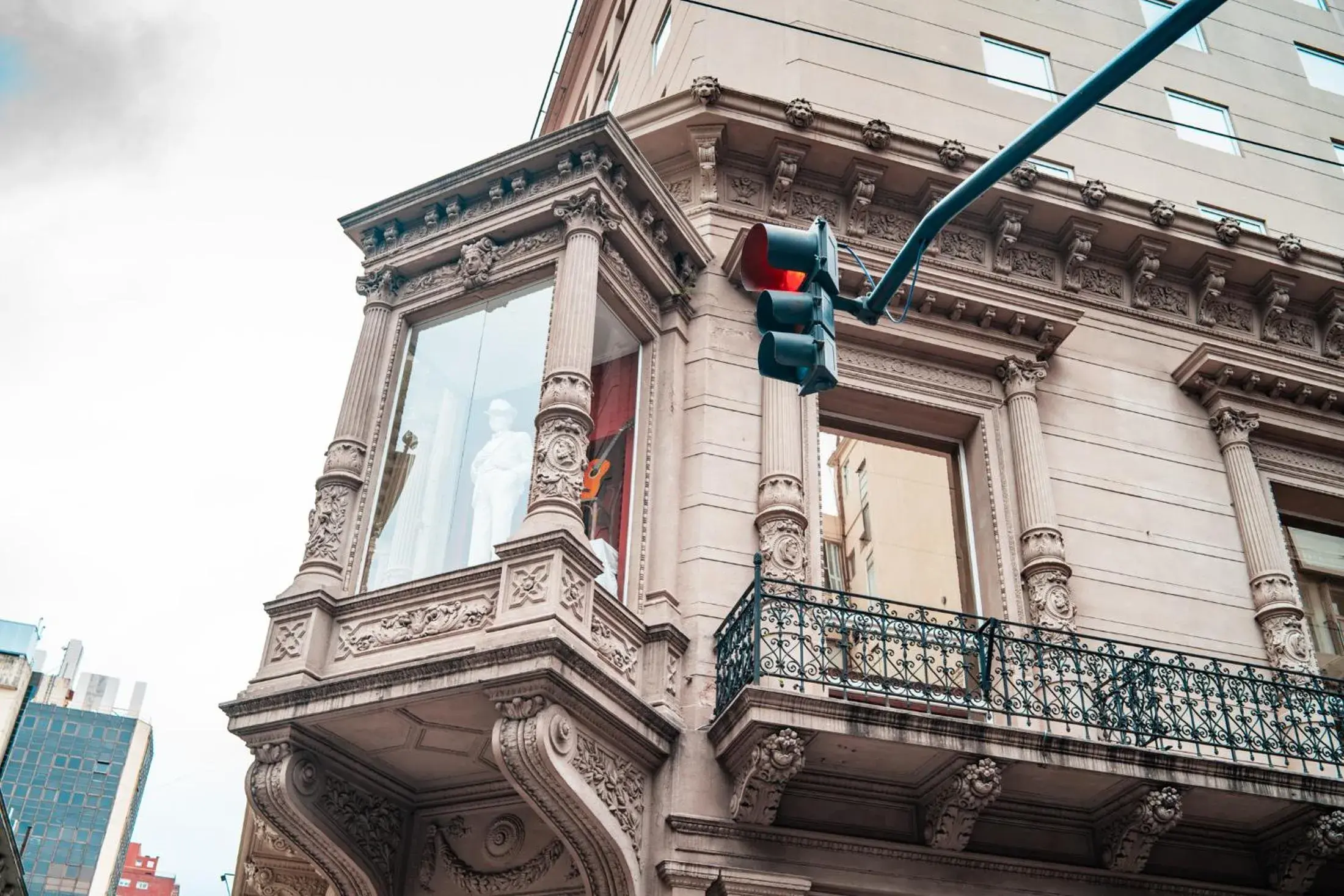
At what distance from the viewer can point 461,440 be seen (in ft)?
34.1

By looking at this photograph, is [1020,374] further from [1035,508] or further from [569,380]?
[569,380]

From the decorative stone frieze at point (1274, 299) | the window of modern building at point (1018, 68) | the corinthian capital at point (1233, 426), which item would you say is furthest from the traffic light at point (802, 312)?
the window of modern building at point (1018, 68)

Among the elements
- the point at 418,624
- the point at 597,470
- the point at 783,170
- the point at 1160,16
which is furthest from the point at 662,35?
the point at 418,624

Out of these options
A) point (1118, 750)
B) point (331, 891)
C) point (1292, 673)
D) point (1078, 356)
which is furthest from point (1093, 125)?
point (331, 891)

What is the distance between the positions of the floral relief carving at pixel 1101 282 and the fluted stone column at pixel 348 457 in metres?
7.86

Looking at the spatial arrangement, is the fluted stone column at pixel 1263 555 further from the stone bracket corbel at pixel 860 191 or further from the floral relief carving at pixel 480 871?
the floral relief carving at pixel 480 871

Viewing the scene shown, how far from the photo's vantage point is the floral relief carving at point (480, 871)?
29.9 feet

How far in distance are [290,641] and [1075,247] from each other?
949 cm

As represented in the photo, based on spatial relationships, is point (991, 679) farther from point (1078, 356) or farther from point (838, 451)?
point (1078, 356)

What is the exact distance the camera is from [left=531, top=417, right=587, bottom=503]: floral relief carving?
9039 millimetres

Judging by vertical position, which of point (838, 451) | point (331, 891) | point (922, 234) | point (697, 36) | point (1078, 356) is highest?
point (697, 36)

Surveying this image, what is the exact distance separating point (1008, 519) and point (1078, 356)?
2.63m

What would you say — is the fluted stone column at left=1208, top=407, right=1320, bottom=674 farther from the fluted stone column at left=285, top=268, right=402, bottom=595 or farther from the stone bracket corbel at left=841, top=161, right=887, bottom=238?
the fluted stone column at left=285, top=268, right=402, bottom=595

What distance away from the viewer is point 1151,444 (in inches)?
495
